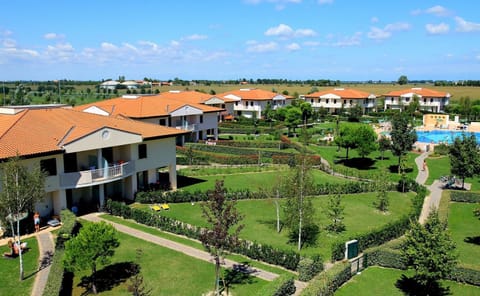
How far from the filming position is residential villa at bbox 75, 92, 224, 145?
53.1 m

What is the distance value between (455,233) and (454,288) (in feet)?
28.5

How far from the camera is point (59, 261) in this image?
20.6m

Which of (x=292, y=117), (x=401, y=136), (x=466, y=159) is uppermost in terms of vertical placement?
(x=292, y=117)

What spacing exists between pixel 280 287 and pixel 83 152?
19087mm

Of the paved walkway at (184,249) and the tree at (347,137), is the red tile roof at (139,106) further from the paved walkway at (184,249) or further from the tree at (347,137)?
the paved walkway at (184,249)

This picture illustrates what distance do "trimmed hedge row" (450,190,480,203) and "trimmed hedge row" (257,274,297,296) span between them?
23.0 m

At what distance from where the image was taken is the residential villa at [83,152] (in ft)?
91.6

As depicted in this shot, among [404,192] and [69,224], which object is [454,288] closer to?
[404,192]

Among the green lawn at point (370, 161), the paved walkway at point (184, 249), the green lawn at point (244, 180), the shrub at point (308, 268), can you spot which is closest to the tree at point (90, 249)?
the paved walkway at point (184, 249)

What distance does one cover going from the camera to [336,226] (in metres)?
28.4

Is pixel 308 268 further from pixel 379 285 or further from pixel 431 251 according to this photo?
pixel 431 251

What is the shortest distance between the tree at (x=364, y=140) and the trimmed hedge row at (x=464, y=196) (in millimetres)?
12676

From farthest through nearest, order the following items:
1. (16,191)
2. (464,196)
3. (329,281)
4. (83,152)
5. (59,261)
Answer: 1. (464,196)
2. (83,152)
3. (59,261)
4. (16,191)
5. (329,281)

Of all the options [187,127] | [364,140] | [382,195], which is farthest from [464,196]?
[187,127]
